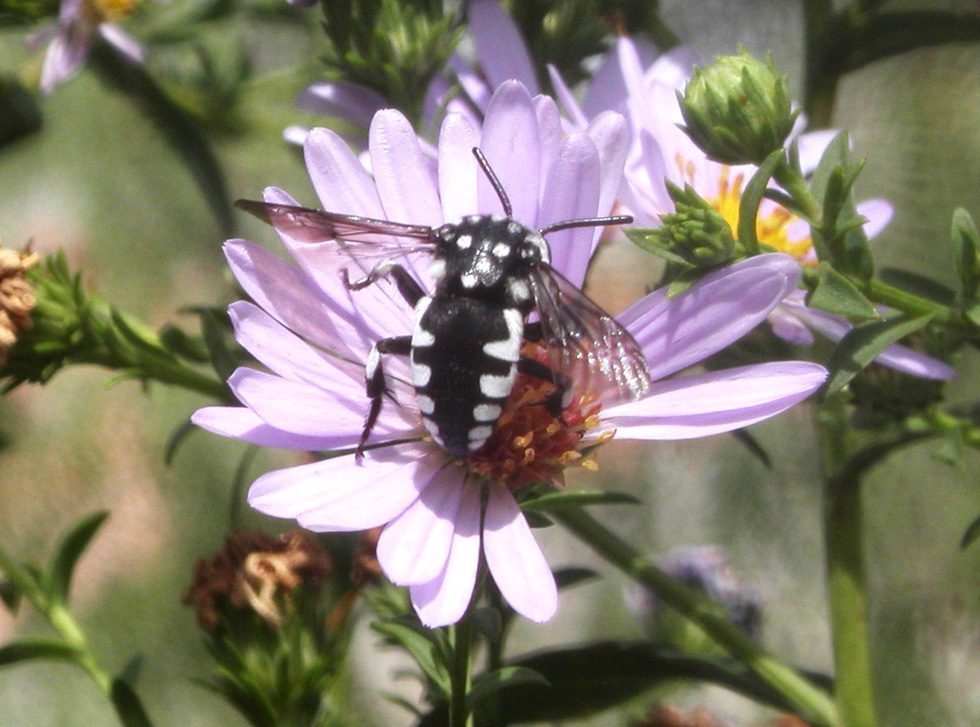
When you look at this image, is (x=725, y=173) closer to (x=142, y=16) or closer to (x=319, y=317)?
(x=319, y=317)

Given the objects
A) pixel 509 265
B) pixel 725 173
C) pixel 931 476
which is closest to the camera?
pixel 509 265

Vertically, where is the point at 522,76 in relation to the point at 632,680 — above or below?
above

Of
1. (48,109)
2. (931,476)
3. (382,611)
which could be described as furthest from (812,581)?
(48,109)

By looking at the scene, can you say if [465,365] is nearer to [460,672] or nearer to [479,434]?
[479,434]

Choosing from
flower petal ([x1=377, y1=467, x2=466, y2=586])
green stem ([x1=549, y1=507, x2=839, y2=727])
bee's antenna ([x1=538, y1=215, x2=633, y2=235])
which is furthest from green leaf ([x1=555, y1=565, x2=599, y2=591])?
bee's antenna ([x1=538, y1=215, x2=633, y2=235])

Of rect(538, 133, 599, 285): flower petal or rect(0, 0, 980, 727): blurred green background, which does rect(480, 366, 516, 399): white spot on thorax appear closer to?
rect(538, 133, 599, 285): flower petal

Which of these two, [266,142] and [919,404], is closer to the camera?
[919,404]

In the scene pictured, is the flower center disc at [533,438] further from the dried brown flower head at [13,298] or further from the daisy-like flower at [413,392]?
the dried brown flower head at [13,298]

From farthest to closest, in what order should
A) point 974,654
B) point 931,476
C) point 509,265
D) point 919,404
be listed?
point 931,476, point 974,654, point 919,404, point 509,265

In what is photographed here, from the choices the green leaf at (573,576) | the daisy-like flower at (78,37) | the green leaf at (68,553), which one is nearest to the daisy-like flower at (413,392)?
the green leaf at (573,576)
